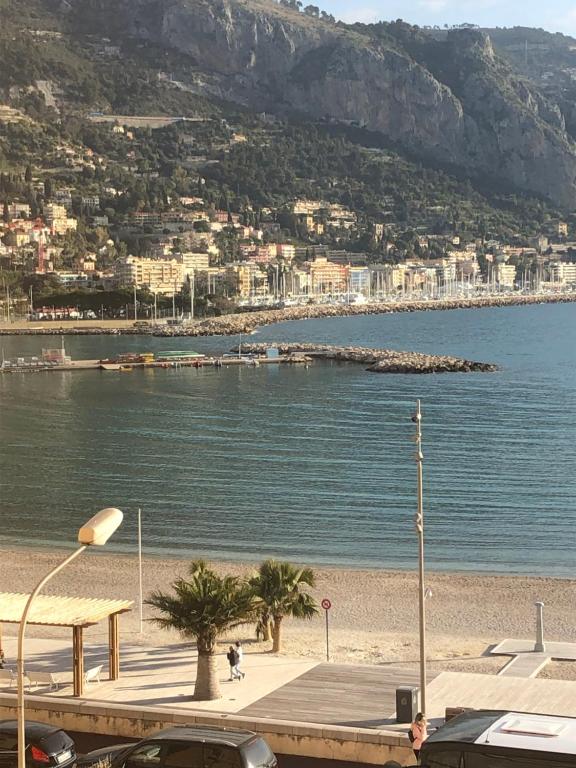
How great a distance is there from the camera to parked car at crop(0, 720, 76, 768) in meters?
9.12

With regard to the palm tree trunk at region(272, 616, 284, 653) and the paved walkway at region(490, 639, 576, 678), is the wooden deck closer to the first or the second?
the paved walkway at region(490, 639, 576, 678)

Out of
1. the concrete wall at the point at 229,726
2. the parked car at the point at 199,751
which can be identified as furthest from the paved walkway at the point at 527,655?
the parked car at the point at 199,751

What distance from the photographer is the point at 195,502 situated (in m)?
28.5

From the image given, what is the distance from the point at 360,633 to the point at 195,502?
12362 millimetres

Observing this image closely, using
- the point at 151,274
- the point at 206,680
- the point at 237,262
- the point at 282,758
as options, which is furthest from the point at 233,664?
the point at 237,262

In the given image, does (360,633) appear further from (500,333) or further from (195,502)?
(500,333)

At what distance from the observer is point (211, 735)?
8.84 meters

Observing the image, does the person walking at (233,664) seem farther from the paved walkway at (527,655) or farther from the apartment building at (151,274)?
the apartment building at (151,274)

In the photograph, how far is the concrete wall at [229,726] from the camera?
10.4 m

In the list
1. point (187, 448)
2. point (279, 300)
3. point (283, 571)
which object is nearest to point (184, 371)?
point (187, 448)

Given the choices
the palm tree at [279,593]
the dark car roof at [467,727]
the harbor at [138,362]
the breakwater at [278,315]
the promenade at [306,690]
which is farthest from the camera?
the breakwater at [278,315]

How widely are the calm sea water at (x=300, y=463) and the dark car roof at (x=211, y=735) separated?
12737mm

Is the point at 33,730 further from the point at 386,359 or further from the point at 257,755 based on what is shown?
the point at 386,359

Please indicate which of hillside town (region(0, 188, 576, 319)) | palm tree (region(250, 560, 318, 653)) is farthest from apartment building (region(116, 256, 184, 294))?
palm tree (region(250, 560, 318, 653))
